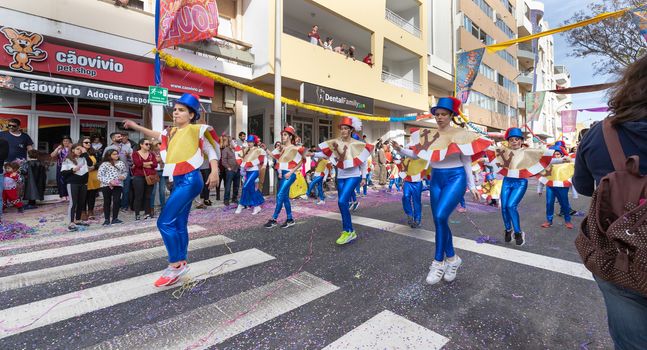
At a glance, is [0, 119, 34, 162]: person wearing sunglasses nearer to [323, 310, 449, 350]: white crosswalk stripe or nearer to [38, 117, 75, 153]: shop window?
[38, 117, 75, 153]: shop window

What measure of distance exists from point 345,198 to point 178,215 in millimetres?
2430

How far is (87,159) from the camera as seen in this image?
20.1ft

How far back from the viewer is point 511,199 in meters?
5.11

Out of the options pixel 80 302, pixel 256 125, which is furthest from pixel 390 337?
pixel 256 125

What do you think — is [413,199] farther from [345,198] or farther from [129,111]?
[129,111]

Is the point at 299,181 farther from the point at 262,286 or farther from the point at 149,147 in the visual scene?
the point at 262,286

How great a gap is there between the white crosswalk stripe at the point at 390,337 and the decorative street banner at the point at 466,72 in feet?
64.6

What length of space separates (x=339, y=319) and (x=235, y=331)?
2.68ft

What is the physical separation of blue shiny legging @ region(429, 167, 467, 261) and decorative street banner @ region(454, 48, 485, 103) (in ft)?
59.2

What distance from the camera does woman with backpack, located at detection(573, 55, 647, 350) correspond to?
1.14m

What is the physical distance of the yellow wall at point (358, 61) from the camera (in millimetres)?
12901

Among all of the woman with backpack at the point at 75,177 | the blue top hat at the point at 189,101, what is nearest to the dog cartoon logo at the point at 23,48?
the woman with backpack at the point at 75,177

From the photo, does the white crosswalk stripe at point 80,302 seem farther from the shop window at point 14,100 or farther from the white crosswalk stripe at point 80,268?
the shop window at point 14,100

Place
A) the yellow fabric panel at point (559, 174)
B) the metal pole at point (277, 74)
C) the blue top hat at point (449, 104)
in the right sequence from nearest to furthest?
1. the blue top hat at point (449, 104)
2. the yellow fabric panel at point (559, 174)
3. the metal pole at point (277, 74)
